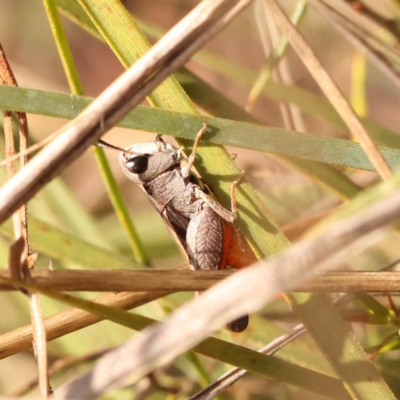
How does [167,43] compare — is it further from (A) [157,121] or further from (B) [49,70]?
(B) [49,70]

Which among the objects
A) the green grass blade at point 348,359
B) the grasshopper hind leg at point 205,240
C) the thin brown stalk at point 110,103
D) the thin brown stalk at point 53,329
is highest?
the grasshopper hind leg at point 205,240

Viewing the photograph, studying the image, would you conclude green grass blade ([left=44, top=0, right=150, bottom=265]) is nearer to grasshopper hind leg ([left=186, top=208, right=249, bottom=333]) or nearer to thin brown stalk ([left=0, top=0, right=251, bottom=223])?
grasshopper hind leg ([left=186, top=208, right=249, bottom=333])

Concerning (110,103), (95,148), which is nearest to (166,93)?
(110,103)

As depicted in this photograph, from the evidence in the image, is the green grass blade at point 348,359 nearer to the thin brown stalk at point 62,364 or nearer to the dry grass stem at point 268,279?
the dry grass stem at point 268,279

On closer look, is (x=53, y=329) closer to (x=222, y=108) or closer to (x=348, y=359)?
(x=348, y=359)

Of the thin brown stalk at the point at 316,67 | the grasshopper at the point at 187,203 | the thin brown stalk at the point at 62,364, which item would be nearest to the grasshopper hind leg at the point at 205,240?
the grasshopper at the point at 187,203

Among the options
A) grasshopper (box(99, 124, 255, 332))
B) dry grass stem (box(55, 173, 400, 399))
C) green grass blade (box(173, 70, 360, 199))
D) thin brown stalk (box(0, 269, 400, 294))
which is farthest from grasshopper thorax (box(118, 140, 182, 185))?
dry grass stem (box(55, 173, 400, 399))
